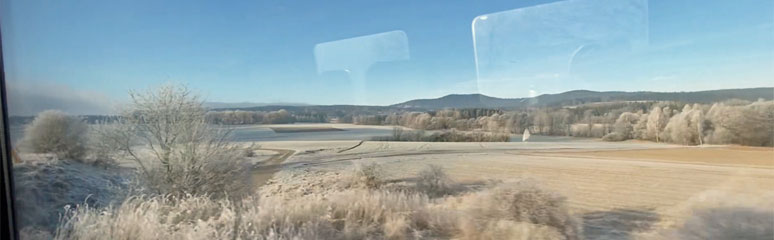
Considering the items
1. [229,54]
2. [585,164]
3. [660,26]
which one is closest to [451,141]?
[585,164]

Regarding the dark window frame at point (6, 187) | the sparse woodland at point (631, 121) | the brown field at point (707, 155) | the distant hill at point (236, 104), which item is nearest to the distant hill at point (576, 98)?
the sparse woodland at point (631, 121)

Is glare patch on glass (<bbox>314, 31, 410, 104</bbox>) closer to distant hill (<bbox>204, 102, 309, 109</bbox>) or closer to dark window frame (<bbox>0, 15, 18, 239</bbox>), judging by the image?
distant hill (<bbox>204, 102, 309, 109</bbox>)

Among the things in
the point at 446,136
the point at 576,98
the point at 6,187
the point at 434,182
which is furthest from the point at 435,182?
the point at 6,187

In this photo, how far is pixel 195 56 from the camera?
5.27ft

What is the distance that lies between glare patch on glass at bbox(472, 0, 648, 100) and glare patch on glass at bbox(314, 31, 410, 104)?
305mm

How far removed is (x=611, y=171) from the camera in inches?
51.1

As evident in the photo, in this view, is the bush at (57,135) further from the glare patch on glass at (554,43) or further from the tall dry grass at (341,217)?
the glare patch on glass at (554,43)

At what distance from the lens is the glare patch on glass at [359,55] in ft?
5.07

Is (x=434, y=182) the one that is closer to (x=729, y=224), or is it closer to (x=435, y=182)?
(x=435, y=182)

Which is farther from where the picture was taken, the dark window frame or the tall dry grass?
the dark window frame

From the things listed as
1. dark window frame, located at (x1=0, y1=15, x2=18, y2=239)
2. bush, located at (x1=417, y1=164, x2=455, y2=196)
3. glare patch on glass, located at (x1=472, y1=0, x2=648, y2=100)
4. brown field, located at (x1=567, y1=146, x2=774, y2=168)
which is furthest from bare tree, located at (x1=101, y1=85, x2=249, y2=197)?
brown field, located at (x1=567, y1=146, x2=774, y2=168)

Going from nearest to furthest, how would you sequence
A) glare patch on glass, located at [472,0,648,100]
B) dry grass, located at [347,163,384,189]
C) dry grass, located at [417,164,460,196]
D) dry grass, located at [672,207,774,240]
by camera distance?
dry grass, located at [672,207,774,240] < glare patch on glass, located at [472,0,648,100] < dry grass, located at [417,164,460,196] < dry grass, located at [347,163,384,189]

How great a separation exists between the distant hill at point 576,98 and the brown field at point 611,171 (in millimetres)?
136

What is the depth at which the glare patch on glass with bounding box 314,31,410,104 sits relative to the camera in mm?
1544
